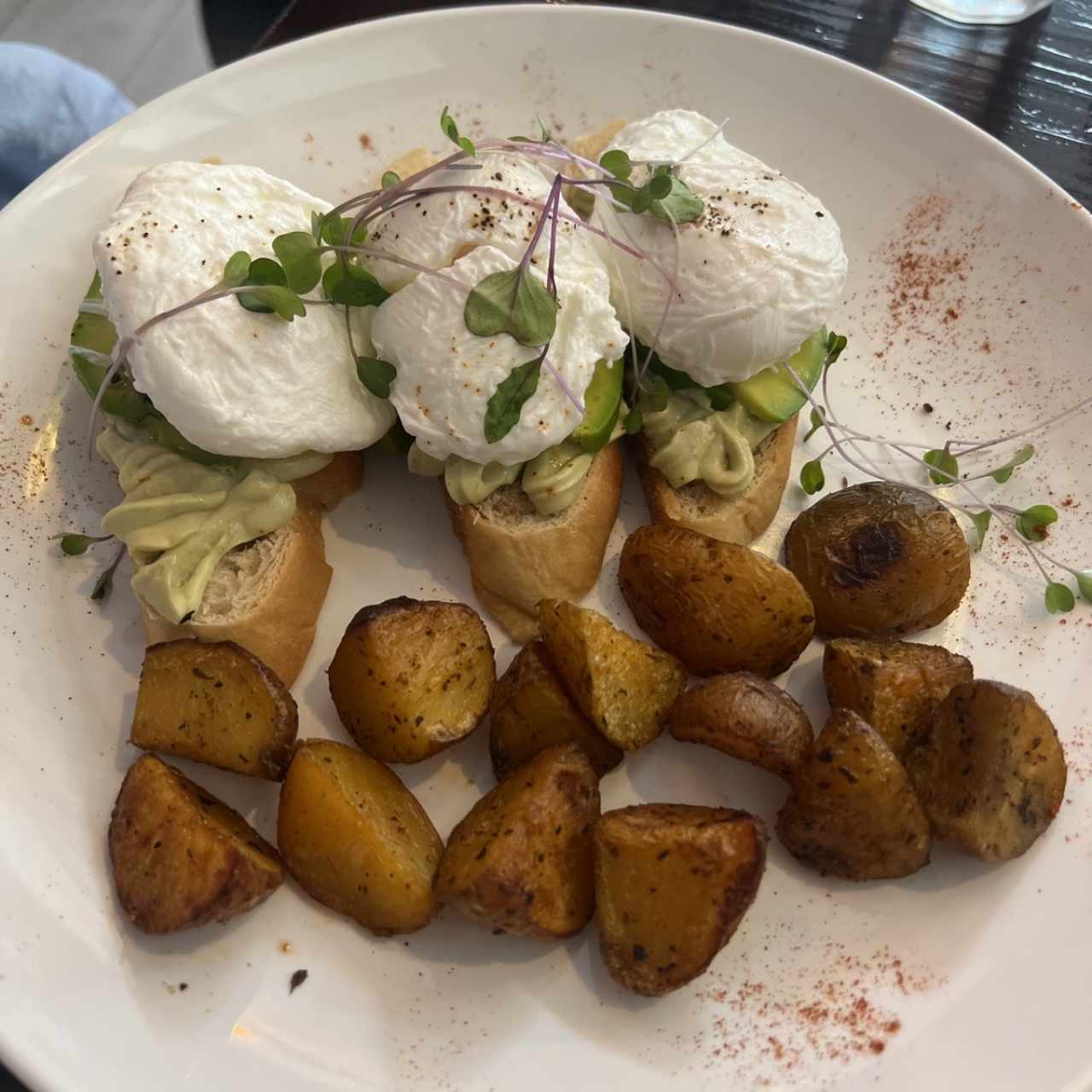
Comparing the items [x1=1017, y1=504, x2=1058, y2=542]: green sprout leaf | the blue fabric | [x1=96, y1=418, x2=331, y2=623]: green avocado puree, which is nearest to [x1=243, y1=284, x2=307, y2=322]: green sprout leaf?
[x1=96, y1=418, x2=331, y2=623]: green avocado puree

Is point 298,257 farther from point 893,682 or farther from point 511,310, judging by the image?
point 893,682

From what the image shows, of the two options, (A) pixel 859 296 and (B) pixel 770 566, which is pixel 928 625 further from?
(A) pixel 859 296

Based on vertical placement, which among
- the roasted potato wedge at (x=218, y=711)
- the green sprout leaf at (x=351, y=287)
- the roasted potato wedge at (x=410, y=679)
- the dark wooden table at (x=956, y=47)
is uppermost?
the dark wooden table at (x=956, y=47)

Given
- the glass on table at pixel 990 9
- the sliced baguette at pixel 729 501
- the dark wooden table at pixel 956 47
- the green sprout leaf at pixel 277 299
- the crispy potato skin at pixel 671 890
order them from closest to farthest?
the crispy potato skin at pixel 671 890
the green sprout leaf at pixel 277 299
the sliced baguette at pixel 729 501
the dark wooden table at pixel 956 47
the glass on table at pixel 990 9

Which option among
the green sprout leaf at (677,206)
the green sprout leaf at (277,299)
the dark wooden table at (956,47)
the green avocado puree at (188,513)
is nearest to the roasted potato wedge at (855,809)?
the green sprout leaf at (677,206)

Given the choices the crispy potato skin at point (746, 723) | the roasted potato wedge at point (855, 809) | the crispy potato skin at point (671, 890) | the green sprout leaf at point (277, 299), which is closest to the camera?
the crispy potato skin at point (671, 890)

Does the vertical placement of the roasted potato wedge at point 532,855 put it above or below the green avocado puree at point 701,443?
below

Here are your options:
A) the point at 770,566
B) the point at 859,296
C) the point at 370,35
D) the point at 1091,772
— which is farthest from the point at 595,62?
the point at 1091,772

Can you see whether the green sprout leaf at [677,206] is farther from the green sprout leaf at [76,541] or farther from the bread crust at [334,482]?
the green sprout leaf at [76,541]
